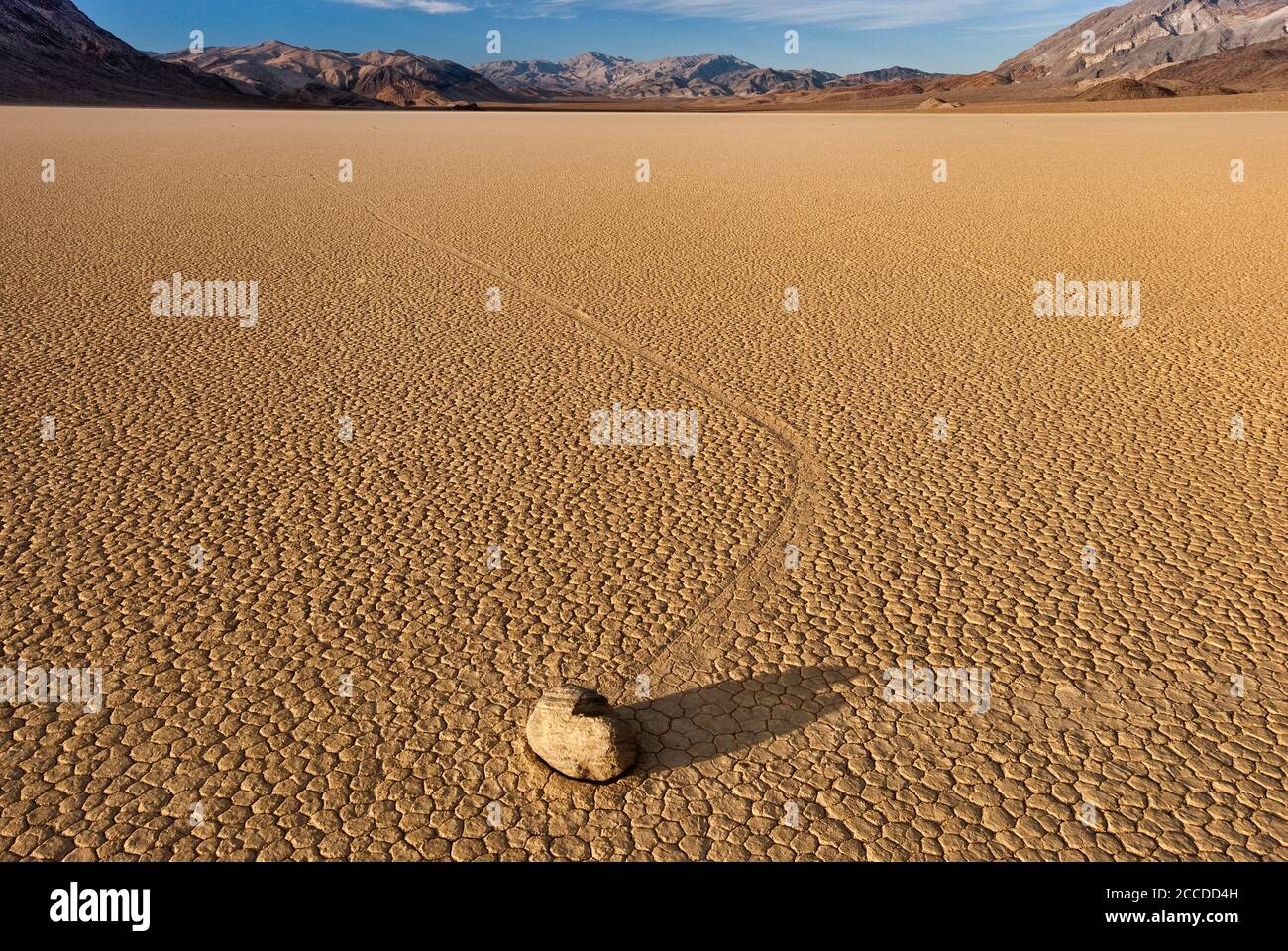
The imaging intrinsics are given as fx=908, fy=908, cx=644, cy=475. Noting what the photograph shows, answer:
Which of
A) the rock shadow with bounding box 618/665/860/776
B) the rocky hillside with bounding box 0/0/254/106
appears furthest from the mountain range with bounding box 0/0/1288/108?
the rock shadow with bounding box 618/665/860/776

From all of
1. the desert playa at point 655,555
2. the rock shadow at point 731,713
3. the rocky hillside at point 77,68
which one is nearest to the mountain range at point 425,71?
the rocky hillside at point 77,68

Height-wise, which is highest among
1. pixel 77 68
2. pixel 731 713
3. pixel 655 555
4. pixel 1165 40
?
pixel 1165 40

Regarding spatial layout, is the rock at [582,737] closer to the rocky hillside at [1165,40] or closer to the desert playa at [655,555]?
the desert playa at [655,555]

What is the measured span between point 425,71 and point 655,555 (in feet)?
519

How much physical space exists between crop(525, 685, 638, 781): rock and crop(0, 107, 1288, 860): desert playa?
93 mm

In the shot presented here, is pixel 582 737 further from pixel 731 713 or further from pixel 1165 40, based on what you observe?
pixel 1165 40

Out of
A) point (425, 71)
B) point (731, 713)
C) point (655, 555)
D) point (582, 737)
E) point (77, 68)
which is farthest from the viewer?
point (425, 71)

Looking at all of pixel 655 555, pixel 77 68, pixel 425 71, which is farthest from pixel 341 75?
pixel 655 555

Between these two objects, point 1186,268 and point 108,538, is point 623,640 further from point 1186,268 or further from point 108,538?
point 1186,268

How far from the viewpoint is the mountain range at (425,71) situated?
71.9m

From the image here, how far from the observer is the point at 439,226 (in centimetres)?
1295

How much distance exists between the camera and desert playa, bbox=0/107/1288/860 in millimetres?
2967

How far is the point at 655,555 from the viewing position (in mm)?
4547

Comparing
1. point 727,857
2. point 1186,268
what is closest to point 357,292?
point 727,857
